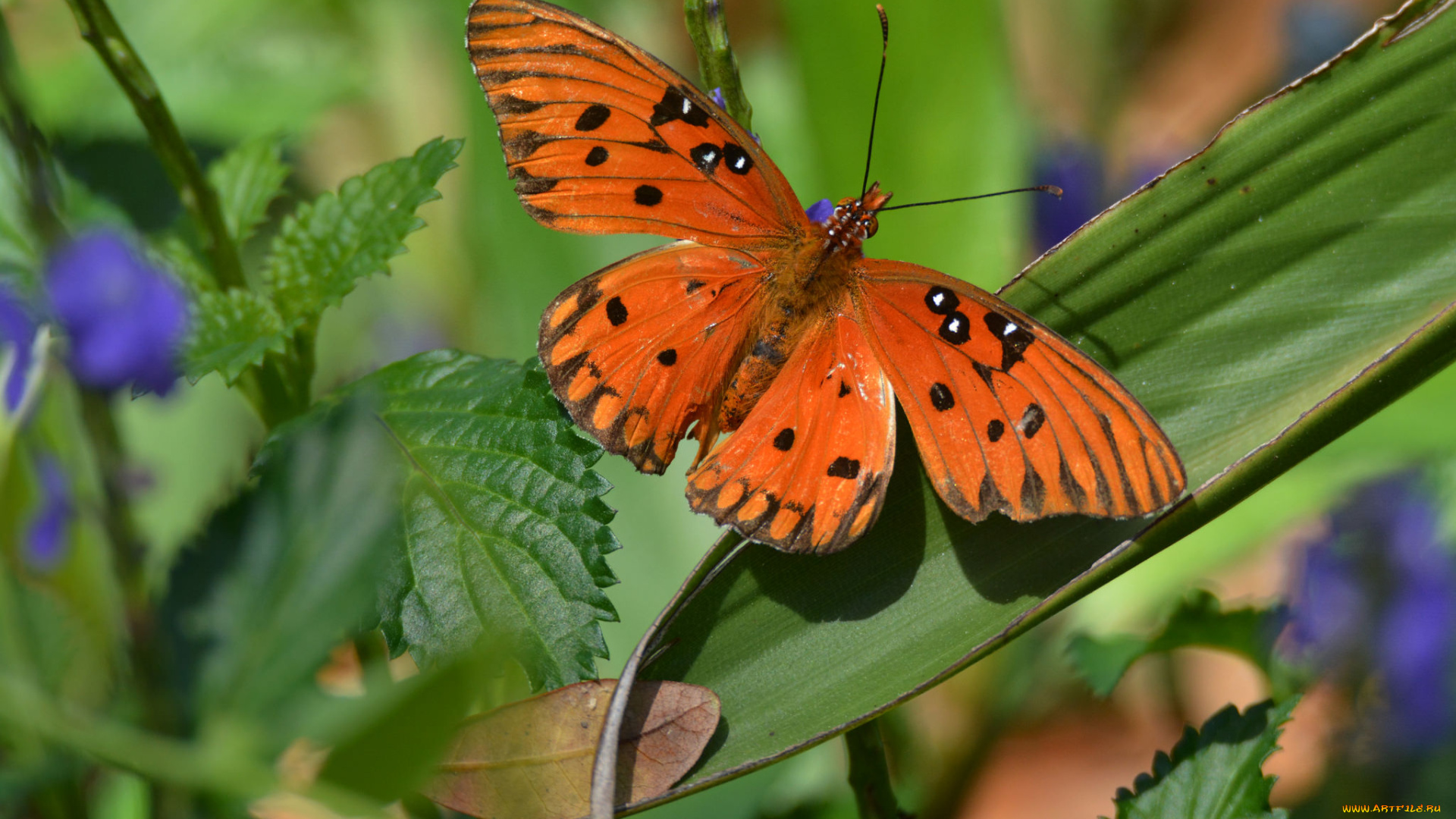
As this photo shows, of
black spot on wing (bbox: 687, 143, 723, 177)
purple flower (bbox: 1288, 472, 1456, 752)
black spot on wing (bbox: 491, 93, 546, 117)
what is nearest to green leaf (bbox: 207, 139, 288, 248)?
black spot on wing (bbox: 491, 93, 546, 117)

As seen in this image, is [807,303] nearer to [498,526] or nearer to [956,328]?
[956,328]

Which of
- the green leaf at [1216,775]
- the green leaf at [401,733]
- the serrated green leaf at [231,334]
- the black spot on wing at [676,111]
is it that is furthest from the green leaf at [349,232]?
the green leaf at [1216,775]

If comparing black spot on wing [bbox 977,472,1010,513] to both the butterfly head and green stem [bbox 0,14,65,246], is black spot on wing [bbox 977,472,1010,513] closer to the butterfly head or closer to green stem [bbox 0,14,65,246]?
the butterfly head

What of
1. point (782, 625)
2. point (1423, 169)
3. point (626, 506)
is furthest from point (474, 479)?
point (626, 506)

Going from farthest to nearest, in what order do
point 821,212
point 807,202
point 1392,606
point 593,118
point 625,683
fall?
point 807,202 → point 1392,606 → point 821,212 → point 593,118 → point 625,683

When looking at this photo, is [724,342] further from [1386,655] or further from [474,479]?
[1386,655]

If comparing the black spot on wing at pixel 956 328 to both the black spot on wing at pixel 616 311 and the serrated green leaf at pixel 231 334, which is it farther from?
the serrated green leaf at pixel 231 334

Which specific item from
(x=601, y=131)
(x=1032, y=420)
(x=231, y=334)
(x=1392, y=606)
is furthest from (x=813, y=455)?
(x=1392, y=606)
